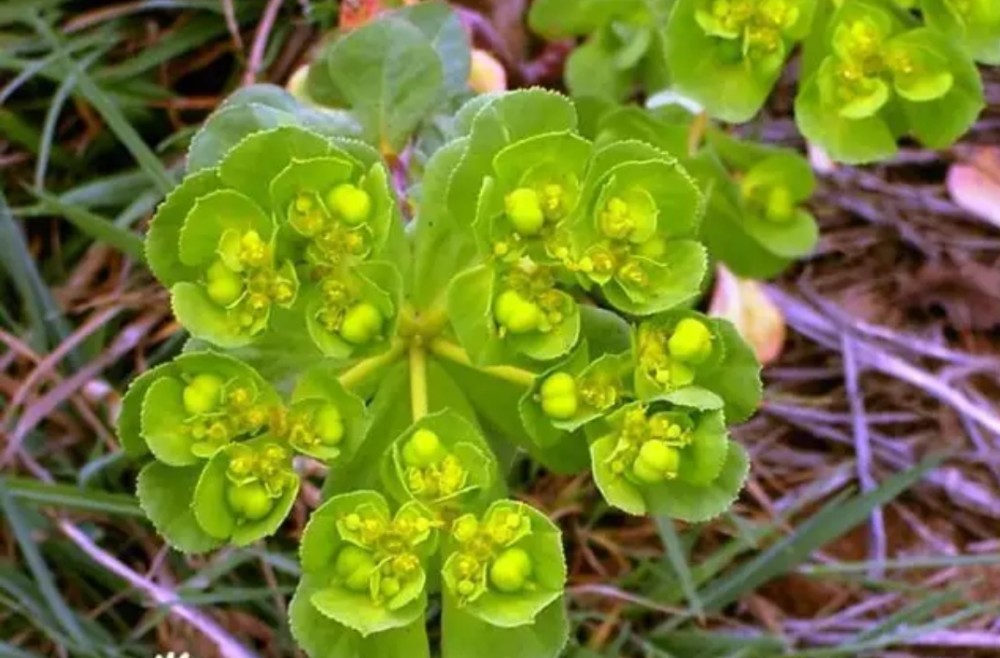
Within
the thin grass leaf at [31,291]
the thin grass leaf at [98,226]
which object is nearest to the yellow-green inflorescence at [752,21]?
the thin grass leaf at [98,226]

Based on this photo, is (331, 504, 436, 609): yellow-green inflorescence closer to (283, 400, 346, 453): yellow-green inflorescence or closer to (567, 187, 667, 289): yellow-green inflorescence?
(283, 400, 346, 453): yellow-green inflorescence

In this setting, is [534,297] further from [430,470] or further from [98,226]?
[98,226]

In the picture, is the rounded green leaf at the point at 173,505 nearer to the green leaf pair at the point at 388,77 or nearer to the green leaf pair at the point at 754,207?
the green leaf pair at the point at 388,77

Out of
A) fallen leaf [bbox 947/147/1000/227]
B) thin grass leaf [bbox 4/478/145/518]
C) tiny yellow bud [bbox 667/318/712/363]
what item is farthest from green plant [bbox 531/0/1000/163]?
thin grass leaf [bbox 4/478/145/518]

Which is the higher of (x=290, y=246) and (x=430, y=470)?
(x=290, y=246)

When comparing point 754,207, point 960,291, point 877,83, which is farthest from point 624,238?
point 960,291

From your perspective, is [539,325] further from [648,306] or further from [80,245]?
[80,245]
